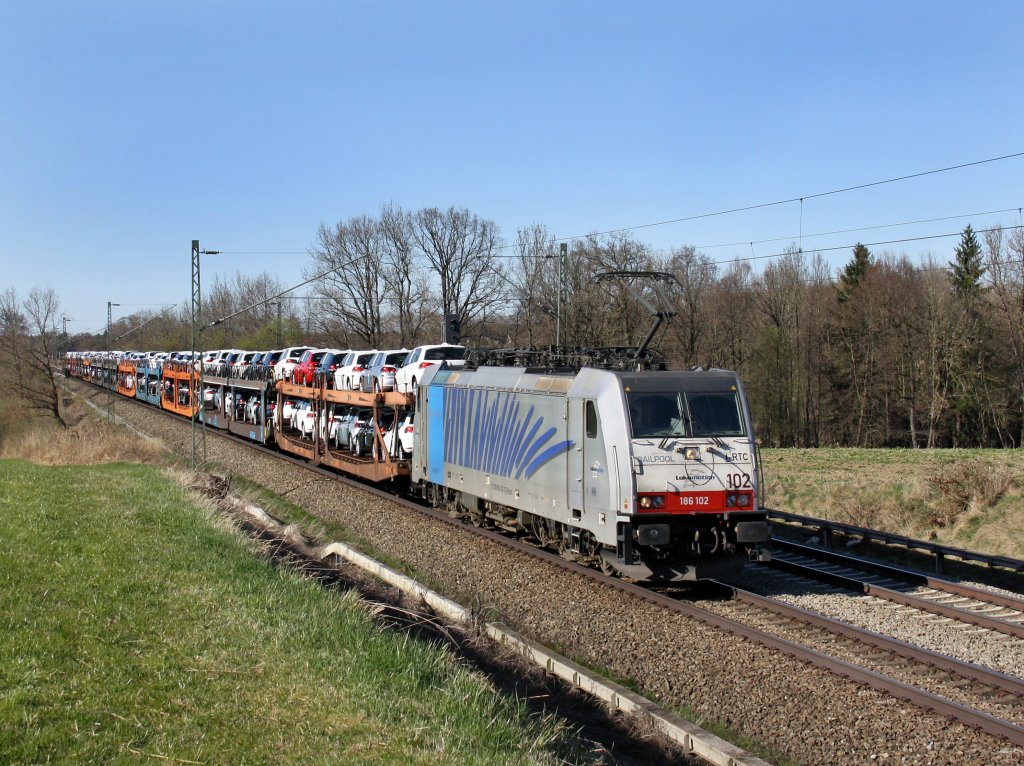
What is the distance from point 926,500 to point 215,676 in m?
15.1

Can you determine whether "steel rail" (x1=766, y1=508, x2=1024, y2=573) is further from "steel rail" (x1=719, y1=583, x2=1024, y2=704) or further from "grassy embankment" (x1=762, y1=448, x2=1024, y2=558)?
"steel rail" (x1=719, y1=583, x2=1024, y2=704)

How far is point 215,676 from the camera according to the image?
6594 mm

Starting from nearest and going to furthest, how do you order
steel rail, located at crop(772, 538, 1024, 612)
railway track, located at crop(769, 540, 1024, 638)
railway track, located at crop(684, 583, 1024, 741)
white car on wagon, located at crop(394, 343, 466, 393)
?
railway track, located at crop(684, 583, 1024, 741) → railway track, located at crop(769, 540, 1024, 638) → steel rail, located at crop(772, 538, 1024, 612) → white car on wagon, located at crop(394, 343, 466, 393)

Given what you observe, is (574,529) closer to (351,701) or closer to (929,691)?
(929,691)

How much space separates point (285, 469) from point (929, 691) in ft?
68.8

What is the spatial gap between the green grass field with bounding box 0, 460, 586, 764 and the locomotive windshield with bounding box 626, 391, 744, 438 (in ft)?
14.1

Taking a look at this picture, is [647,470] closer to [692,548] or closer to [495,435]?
[692,548]

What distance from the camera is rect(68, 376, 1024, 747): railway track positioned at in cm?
741

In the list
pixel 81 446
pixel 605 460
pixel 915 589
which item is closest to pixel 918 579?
pixel 915 589

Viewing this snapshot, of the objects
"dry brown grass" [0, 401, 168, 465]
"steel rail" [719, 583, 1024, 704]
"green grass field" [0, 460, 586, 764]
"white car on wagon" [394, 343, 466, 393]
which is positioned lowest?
"steel rail" [719, 583, 1024, 704]

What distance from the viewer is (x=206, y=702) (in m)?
6.06

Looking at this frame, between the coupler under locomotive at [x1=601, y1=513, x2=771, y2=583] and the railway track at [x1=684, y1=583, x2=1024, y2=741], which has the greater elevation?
the coupler under locomotive at [x1=601, y1=513, x2=771, y2=583]

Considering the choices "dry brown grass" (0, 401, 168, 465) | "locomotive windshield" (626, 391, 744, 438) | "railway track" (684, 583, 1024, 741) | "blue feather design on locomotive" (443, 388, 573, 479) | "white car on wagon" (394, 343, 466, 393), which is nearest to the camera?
"railway track" (684, 583, 1024, 741)

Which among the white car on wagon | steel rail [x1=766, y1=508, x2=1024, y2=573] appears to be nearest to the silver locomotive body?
steel rail [x1=766, y1=508, x2=1024, y2=573]
